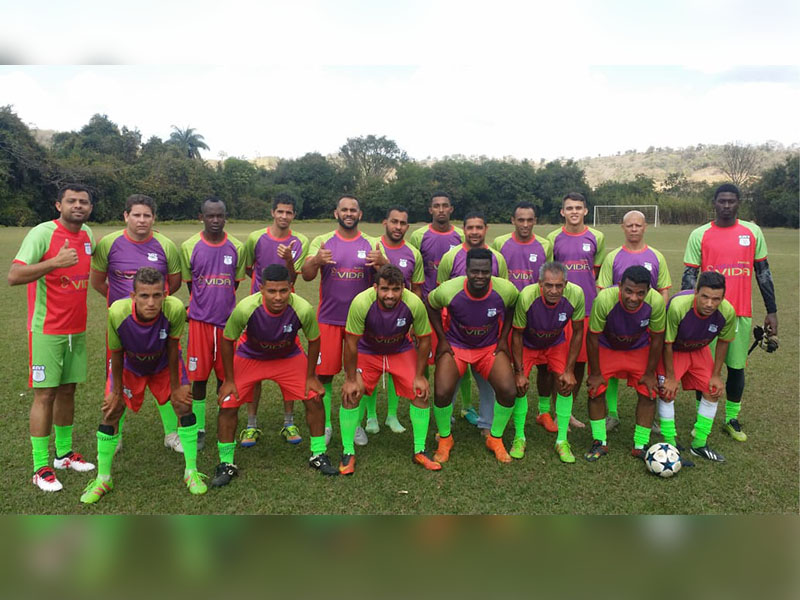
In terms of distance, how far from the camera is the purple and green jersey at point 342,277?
16.8 ft

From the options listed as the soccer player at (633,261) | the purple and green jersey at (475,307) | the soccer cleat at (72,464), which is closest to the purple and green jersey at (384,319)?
the purple and green jersey at (475,307)

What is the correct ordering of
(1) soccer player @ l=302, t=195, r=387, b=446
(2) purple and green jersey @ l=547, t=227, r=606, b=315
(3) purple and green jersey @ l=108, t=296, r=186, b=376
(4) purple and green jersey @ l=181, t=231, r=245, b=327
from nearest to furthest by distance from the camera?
(3) purple and green jersey @ l=108, t=296, r=186, b=376 → (4) purple and green jersey @ l=181, t=231, r=245, b=327 → (1) soccer player @ l=302, t=195, r=387, b=446 → (2) purple and green jersey @ l=547, t=227, r=606, b=315

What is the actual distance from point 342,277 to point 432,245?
50.1 inches

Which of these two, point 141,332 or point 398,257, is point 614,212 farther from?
point 141,332

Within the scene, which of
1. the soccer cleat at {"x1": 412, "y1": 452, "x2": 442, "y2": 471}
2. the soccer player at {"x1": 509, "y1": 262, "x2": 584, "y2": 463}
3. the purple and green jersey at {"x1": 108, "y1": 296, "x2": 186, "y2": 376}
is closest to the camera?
the purple and green jersey at {"x1": 108, "y1": 296, "x2": 186, "y2": 376}

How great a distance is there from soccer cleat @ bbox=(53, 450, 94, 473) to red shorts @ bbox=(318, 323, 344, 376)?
2060mm

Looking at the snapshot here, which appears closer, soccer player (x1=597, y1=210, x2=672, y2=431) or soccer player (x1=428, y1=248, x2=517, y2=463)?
soccer player (x1=428, y1=248, x2=517, y2=463)

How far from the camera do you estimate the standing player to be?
17.9ft

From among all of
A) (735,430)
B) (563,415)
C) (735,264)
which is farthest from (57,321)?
(735,430)

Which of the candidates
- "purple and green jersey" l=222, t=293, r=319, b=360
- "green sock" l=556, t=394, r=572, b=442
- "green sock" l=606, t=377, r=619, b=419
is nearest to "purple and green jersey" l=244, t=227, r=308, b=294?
"purple and green jersey" l=222, t=293, r=319, b=360

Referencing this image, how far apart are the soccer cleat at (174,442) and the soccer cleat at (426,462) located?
2118 mm

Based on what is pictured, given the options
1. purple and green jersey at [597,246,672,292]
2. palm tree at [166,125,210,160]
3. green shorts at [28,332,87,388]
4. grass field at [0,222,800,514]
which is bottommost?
grass field at [0,222,800,514]

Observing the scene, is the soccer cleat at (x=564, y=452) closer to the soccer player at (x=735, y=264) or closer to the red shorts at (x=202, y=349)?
the soccer player at (x=735, y=264)

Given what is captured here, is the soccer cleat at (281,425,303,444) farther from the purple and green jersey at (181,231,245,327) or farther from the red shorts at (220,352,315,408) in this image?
the purple and green jersey at (181,231,245,327)
